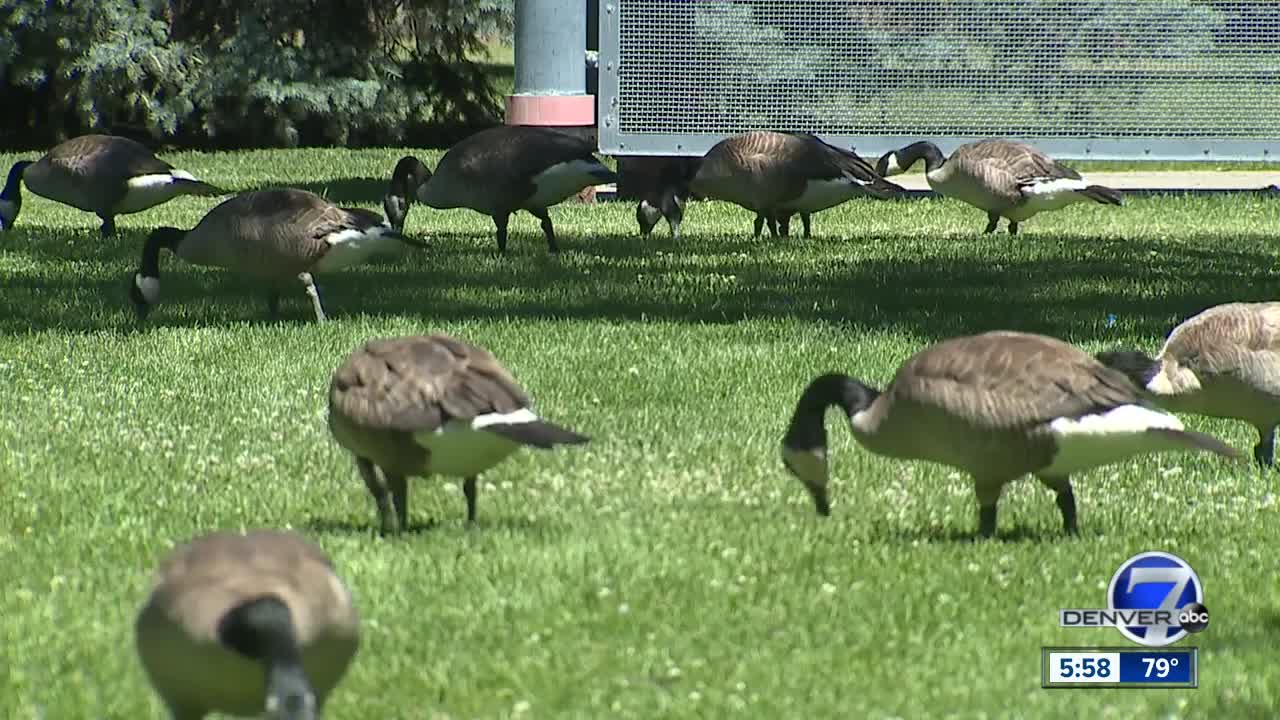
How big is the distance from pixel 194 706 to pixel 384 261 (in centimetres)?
1041

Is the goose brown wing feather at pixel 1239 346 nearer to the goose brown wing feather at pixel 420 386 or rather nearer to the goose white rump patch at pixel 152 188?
the goose brown wing feather at pixel 420 386

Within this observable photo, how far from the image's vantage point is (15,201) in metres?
16.8

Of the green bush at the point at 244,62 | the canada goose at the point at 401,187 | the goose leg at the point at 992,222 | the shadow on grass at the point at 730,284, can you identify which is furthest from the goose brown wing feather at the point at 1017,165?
the green bush at the point at 244,62

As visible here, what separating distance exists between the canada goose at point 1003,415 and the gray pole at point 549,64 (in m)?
14.1

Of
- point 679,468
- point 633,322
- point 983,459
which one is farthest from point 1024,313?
point 983,459

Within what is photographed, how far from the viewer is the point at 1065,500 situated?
21.7 ft

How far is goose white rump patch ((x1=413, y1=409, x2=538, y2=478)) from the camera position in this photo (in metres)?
6.01

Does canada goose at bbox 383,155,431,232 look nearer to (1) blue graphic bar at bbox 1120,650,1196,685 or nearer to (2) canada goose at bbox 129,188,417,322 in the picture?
(2) canada goose at bbox 129,188,417,322

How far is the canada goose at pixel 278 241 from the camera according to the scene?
1113cm

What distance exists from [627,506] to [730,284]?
6175mm

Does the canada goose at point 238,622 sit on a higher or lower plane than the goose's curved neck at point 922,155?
higher

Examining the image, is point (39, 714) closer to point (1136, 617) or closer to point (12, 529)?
point (12, 529)

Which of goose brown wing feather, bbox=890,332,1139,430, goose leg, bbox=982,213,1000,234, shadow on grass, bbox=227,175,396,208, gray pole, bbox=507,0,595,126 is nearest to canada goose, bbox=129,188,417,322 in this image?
goose brown wing feather, bbox=890,332,1139,430

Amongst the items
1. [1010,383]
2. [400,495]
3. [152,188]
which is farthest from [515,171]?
[1010,383]
